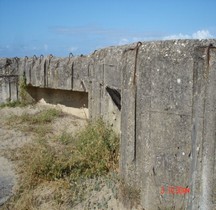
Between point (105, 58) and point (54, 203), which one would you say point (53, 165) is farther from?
point (105, 58)

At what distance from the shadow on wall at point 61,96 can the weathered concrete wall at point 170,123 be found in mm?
5027

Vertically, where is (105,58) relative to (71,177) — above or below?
above

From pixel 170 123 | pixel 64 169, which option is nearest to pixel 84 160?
pixel 64 169

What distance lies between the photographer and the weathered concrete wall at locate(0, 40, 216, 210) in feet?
10.5

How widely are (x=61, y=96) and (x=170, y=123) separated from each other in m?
6.34

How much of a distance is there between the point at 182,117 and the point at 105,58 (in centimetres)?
340

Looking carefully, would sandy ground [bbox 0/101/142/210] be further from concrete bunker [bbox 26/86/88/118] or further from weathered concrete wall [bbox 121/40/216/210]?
weathered concrete wall [bbox 121/40/216/210]

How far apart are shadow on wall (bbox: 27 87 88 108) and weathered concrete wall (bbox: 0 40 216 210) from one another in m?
5.03

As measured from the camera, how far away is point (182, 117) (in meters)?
3.33

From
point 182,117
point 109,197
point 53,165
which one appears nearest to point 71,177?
point 53,165

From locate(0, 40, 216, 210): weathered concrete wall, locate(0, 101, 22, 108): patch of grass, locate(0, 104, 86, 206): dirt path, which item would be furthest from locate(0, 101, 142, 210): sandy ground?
locate(0, 40, 216, 210): weathered concrete wall

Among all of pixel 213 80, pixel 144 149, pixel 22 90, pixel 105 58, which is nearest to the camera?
pixel 213 80

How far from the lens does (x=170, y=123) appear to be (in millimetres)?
3416

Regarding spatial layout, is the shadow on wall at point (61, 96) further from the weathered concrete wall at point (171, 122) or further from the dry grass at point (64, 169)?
the weathered concrete wall at point (171, 122)
